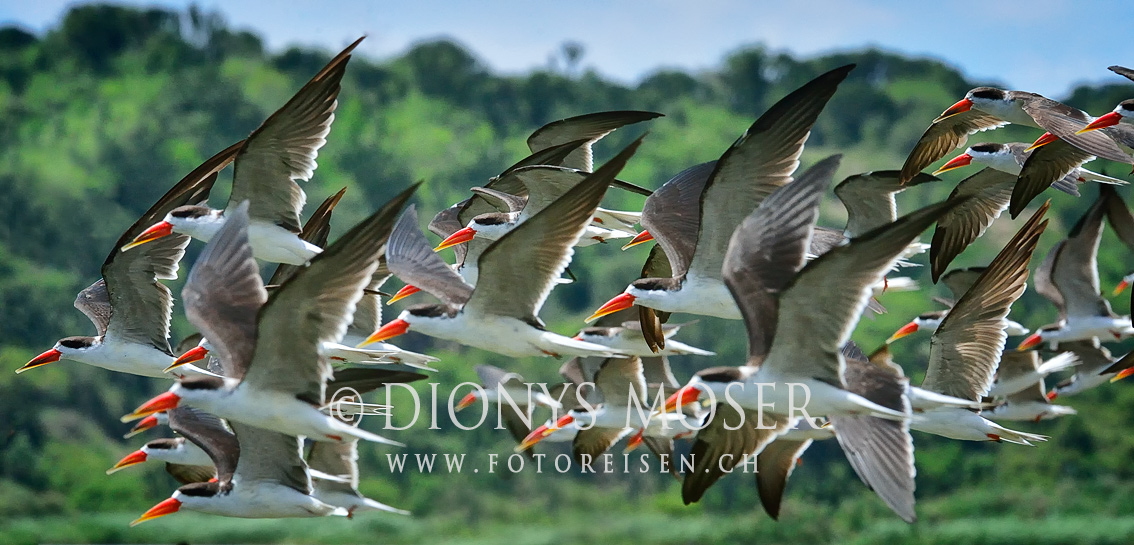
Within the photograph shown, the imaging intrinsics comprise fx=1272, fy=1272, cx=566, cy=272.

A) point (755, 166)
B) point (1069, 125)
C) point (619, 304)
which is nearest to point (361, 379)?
point (619, 304)

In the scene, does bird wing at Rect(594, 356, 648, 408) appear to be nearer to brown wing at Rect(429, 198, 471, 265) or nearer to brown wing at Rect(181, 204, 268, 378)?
brown wing at Rect(429, 198, 471, 265)

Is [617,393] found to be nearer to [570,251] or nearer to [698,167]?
[698,167]

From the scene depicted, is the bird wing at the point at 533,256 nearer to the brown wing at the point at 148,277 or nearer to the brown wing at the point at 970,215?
the brown wing at the point at 148,277

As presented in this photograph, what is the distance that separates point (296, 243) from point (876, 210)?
5041 mm

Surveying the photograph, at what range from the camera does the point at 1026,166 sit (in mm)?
9586

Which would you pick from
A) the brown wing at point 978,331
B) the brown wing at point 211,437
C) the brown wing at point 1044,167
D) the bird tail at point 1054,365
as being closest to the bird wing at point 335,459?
the brown wing at point 211,437

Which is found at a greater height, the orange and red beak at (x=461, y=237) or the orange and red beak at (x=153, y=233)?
the orange and red beak at (x=461, y=237)

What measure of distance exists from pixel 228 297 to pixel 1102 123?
5.95 meters

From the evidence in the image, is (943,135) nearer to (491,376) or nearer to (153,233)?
(491,376)

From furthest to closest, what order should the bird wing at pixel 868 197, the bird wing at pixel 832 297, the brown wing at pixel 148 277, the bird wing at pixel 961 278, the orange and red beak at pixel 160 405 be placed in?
the bird wing at pixel 961 278 < the bird wing at pixel 868 197 < the brown wing at pixel 148 277 < the orange and red beak at pixel 160 405 < the bird wing at pixel 832 297

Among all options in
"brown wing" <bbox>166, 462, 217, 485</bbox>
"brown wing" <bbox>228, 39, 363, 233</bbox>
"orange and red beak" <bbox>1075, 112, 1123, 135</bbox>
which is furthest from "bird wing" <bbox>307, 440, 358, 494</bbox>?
"orange and red beak" <bbox>1075, 112, 1123, 135</bbox>

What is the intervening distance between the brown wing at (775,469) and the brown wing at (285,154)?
3925 mm

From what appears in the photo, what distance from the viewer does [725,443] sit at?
8.52 meters

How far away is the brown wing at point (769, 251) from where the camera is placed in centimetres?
737
